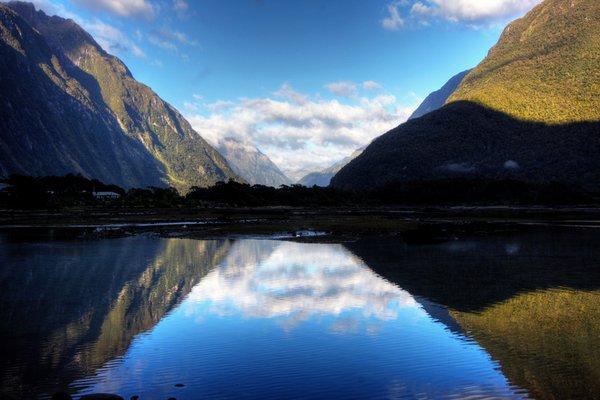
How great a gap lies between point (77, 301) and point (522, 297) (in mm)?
21580

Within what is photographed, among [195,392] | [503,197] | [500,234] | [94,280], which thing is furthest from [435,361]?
[503,197]

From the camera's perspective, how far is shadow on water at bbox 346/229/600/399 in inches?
550

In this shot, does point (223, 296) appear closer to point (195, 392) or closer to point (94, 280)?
point (94, 280)

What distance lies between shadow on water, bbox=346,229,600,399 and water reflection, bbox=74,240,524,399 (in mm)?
1122

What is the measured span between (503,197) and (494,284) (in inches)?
6083

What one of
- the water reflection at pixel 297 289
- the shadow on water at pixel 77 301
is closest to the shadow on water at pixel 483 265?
the water reflection at pixel 297 289

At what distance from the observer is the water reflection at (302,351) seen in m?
12.5

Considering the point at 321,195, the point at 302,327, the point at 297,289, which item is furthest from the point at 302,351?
the point at 321,195

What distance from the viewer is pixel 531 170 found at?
187250 millimetres

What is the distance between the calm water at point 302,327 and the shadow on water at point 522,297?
0.28 ft

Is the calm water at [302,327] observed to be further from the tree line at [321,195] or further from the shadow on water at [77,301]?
the tree line at [321,195]

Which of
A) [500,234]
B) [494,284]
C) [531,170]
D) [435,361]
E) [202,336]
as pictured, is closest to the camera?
Result: [435,361]

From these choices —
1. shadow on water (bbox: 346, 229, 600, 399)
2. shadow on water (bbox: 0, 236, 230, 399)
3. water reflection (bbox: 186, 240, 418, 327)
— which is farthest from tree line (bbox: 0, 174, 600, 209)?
shadow on water (bbox: 346, 229, 600, 399)

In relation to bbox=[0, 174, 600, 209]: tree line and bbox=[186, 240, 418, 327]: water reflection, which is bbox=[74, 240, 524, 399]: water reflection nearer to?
bbox=[186, 240, 418, 327]: water reflection
